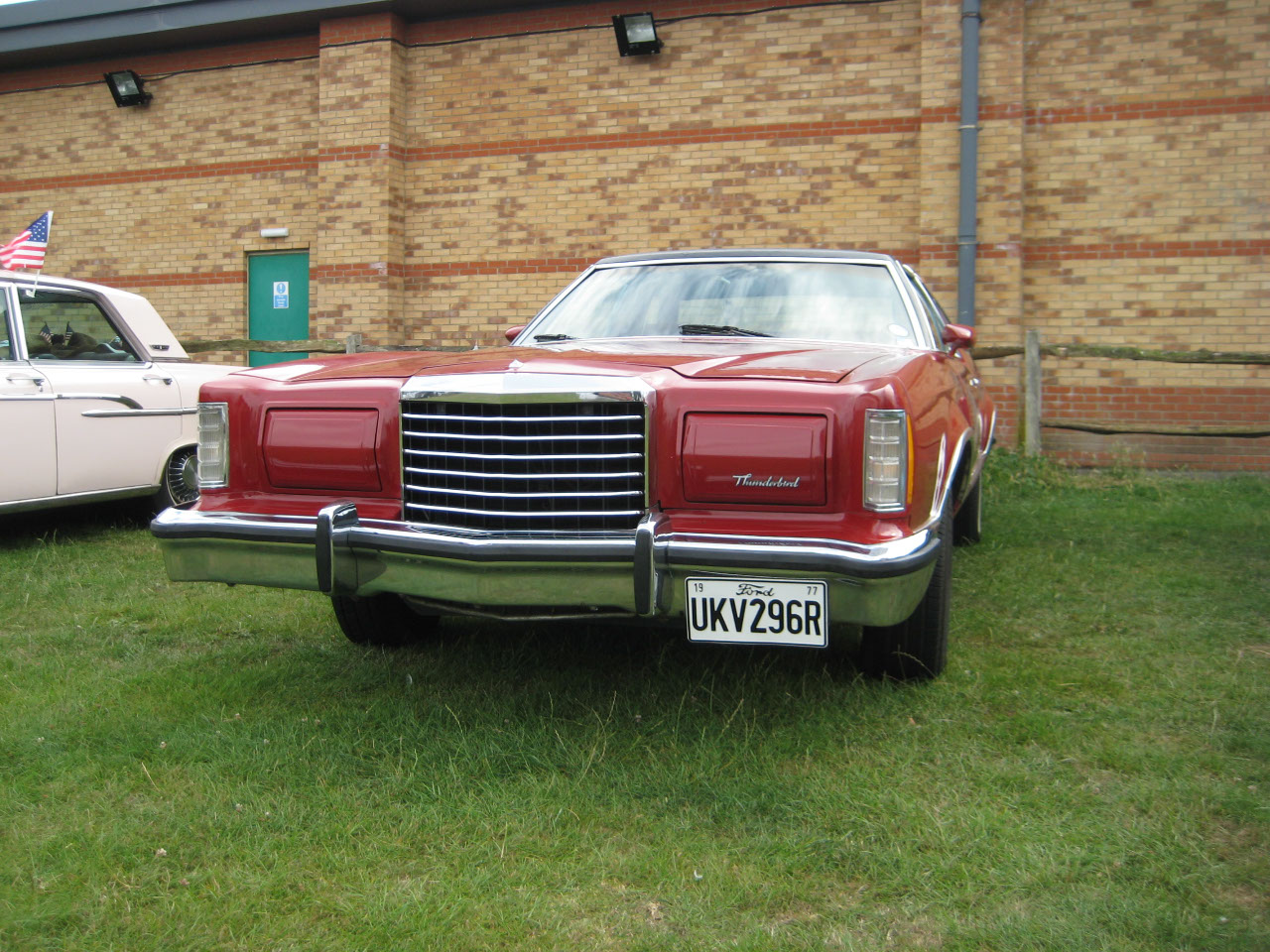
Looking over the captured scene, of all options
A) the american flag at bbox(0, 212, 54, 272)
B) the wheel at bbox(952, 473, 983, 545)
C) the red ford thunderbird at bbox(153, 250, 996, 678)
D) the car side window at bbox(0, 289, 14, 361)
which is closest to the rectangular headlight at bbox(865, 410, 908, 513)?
the red ford thunderbird at bbox(153, 250, 996, 678)

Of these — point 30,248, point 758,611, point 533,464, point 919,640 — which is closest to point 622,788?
point 758,611

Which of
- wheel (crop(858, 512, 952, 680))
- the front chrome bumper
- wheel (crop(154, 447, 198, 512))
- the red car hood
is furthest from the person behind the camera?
wheel (crop(154, 447, 198, 512))

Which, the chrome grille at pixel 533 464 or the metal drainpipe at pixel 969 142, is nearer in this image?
the chrome grille at pixel 533 464

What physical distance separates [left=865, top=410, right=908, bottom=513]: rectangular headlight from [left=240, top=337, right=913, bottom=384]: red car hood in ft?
0.58

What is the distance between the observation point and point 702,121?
10422mm

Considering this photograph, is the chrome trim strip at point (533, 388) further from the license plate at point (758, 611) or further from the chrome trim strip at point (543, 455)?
the license plate at point (758, 611)

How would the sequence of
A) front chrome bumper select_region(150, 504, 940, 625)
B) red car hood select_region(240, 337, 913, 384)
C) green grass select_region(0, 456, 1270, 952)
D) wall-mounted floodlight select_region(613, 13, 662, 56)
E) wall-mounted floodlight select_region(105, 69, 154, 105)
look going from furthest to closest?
wall-mounted floodlight select_region(105, 69, 154, 105) → wall-mounted floodlight select_region(613, 13, 662, 56) → red car hood select_region(240, 337, 913, 384) → front chrome bumper select_region(150, 504, 940, 625) → green grass select_region(0, 456, 1270, 952)

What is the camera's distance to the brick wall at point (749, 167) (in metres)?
9.45

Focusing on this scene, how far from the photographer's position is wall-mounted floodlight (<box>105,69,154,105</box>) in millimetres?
12375

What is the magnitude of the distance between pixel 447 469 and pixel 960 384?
2.29m

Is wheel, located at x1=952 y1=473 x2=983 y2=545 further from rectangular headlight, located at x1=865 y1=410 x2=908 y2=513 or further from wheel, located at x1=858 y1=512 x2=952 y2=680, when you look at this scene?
rectangular headlight, located at x1=865 y1=410 x2=908 y2=513

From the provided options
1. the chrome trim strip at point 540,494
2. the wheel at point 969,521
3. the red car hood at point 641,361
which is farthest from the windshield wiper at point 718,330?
the wheel at point 969,521

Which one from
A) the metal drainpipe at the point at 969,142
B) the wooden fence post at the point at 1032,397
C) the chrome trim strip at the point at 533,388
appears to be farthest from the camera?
the metal drainpipe at the point at 969,142

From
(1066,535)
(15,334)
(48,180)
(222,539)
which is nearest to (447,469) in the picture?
(222,539)
